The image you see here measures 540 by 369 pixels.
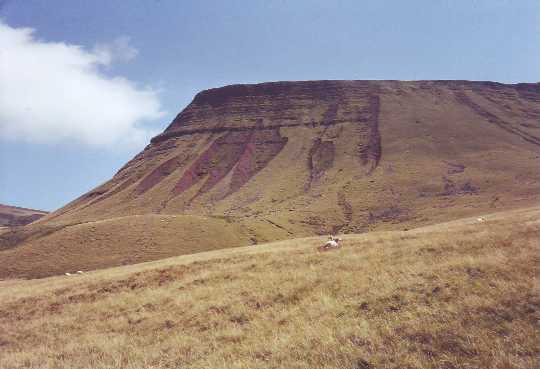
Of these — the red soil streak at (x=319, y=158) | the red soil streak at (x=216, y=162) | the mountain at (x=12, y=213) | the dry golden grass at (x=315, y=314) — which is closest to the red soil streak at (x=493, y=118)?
the red soil streak at (x=319, y=158)

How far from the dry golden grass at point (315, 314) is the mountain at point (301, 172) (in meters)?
24.0

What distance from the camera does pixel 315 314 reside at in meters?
8.33

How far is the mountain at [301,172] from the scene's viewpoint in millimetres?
39688

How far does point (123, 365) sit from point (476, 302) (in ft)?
22.2

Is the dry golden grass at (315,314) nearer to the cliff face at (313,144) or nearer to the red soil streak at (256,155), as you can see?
the cliff face at (313,144)

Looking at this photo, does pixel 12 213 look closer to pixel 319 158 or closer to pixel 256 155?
pixel 256 155

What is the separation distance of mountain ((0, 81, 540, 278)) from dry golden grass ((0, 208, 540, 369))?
2401 cm

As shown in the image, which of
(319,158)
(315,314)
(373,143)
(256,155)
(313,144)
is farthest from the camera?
(313,144)

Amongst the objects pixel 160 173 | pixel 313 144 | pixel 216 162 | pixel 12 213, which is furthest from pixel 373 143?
pixel 12 213

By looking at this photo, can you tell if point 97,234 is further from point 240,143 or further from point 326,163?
point 240,143

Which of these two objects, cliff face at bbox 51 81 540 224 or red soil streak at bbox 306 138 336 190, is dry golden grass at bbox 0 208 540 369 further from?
red soil streak at bbox 306 138 336 190

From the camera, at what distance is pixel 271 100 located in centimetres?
10031

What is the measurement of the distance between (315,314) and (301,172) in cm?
6374

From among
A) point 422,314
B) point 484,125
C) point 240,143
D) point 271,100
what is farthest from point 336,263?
point 271,100
